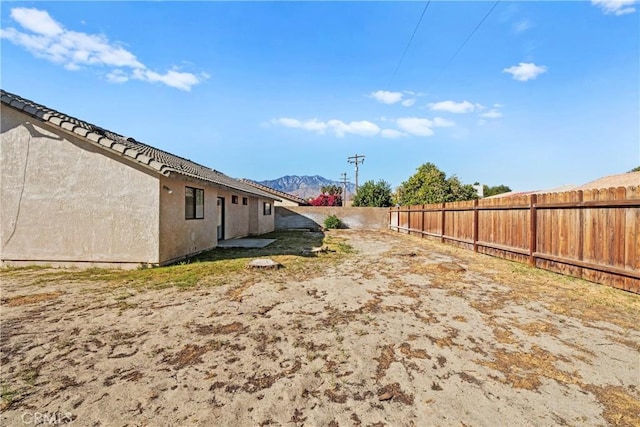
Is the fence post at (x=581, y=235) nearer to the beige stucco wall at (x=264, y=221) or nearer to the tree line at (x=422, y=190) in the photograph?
the beige stucco wall at (x=264, y=221)

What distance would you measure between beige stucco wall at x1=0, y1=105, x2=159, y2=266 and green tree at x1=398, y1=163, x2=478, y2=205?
22553 millimetres

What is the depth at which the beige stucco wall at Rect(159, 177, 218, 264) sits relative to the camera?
24.1 feet

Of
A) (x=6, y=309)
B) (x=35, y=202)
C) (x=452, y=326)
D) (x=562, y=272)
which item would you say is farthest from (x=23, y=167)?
(x=562, y=272)

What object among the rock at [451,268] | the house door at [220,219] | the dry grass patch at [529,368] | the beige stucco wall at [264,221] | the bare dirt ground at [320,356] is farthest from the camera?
the beige stucco wall at [264,221]

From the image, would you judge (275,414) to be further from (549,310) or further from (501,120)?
(501,120)

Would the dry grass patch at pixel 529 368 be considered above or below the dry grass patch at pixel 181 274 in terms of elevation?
below

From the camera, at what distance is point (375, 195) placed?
92.9 feet

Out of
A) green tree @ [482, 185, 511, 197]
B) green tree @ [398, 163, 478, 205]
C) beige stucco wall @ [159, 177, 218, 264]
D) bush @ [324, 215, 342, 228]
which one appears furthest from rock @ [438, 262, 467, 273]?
green tree @ [482, 185, 511, 197]

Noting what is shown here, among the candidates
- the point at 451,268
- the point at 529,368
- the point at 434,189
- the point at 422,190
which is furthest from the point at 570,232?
the point at 422,190

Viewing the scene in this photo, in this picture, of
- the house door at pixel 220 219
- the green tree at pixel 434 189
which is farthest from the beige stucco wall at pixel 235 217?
the green tree at pixel 434 189

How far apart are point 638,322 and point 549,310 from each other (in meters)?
0.91

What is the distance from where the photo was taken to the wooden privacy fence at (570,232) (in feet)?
16.2

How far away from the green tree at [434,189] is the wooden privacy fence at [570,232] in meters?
15.5

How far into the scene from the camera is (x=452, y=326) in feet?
12.1
